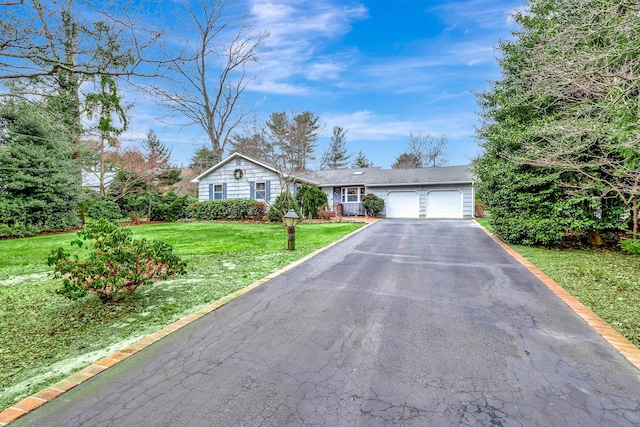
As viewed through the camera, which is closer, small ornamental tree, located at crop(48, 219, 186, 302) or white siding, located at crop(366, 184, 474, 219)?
small ornamental tree, located at crop(48, 219, 186, 302)

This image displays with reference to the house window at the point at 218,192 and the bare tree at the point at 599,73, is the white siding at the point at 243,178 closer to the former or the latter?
the house window at the point at 218,192

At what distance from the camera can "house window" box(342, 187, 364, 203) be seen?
68.1 ft

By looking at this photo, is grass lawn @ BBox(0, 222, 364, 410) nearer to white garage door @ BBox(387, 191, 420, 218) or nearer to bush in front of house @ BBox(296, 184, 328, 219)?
bush in front of house @ BBox(296, 184, 328, 219)

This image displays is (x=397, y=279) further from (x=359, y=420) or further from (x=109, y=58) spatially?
(x=109, y=58)

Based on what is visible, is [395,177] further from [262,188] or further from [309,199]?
[262,188]

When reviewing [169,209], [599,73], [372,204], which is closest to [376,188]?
[372,204]

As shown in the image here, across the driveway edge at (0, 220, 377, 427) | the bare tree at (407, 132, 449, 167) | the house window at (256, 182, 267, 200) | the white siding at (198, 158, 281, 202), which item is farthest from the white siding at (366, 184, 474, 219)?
the bare tree at (407, 132, 449, 167)

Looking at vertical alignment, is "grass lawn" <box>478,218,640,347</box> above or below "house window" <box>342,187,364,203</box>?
below

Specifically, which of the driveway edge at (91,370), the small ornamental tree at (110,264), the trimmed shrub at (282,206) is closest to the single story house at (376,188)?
the trimmed shrub at (282,206)

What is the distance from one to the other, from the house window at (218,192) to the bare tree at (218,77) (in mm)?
5269

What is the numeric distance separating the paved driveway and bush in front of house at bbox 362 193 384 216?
1493cm

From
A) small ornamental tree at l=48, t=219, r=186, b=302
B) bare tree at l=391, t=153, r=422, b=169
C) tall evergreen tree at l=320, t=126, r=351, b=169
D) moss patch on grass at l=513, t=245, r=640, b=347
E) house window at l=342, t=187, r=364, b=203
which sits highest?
tall evergreen tree at l=320, t=126, r=351, b=169

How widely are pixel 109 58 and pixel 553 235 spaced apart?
10075mm

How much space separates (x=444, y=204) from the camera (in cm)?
1898
